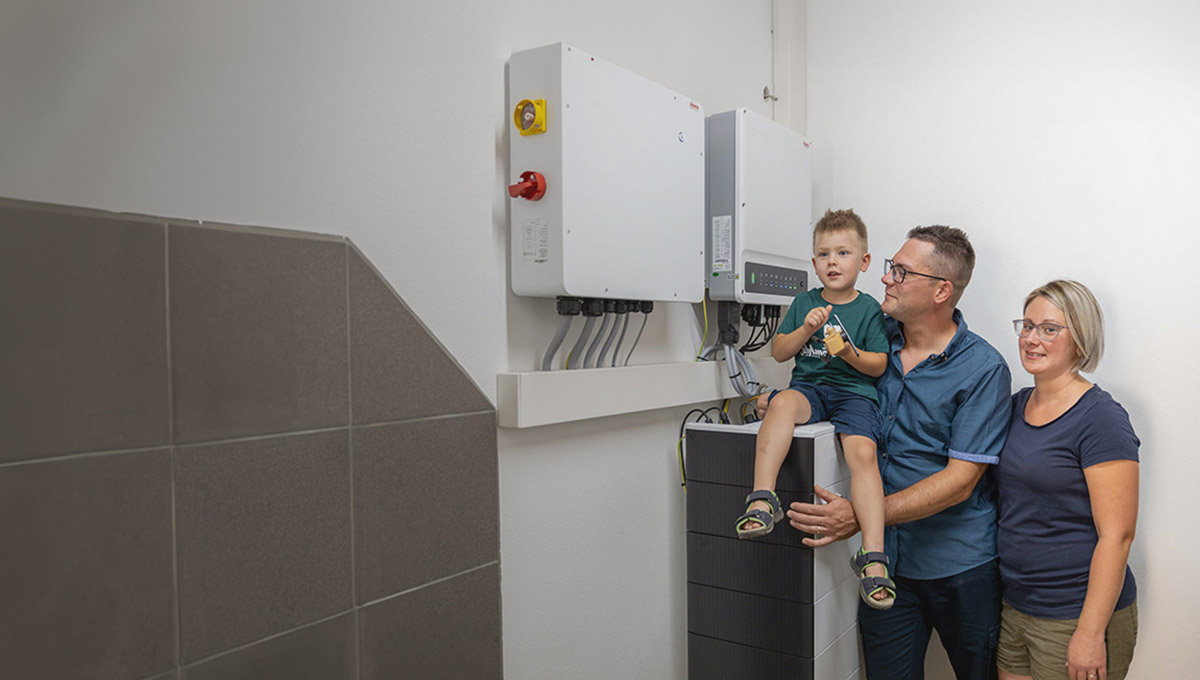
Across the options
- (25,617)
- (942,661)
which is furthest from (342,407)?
(942,661)

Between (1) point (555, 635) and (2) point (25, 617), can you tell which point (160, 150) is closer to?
(2) point (25, 617)

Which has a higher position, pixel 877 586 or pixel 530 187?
pixel 530 187

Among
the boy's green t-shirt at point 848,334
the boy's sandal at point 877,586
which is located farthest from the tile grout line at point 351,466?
the boy's green t-shirt at point 848,334

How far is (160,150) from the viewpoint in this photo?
131cm

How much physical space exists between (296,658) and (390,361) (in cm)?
59

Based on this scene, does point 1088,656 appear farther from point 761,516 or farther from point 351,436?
point 351,436

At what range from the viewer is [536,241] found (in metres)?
1.88

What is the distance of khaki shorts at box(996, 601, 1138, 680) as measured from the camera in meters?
2.07

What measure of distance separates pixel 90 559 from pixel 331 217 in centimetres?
71

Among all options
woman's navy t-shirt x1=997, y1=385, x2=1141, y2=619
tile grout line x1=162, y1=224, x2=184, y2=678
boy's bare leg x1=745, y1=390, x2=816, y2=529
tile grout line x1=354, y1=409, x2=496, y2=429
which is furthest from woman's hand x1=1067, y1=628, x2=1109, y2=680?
tile grout line x1=162, y1=224, x2=184, y2=678

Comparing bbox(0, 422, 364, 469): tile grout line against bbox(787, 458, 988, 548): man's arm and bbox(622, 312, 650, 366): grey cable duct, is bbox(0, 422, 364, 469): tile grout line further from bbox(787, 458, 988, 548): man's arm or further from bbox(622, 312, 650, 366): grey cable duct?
bbox(787, 458, 988, 548): man's arm

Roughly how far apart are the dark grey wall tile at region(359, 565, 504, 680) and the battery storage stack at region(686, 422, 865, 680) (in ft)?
2.41

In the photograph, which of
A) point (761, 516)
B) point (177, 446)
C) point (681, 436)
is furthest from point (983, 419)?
point (177, 446)

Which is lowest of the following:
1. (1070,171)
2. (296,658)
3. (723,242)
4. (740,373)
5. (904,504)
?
(296,658)
